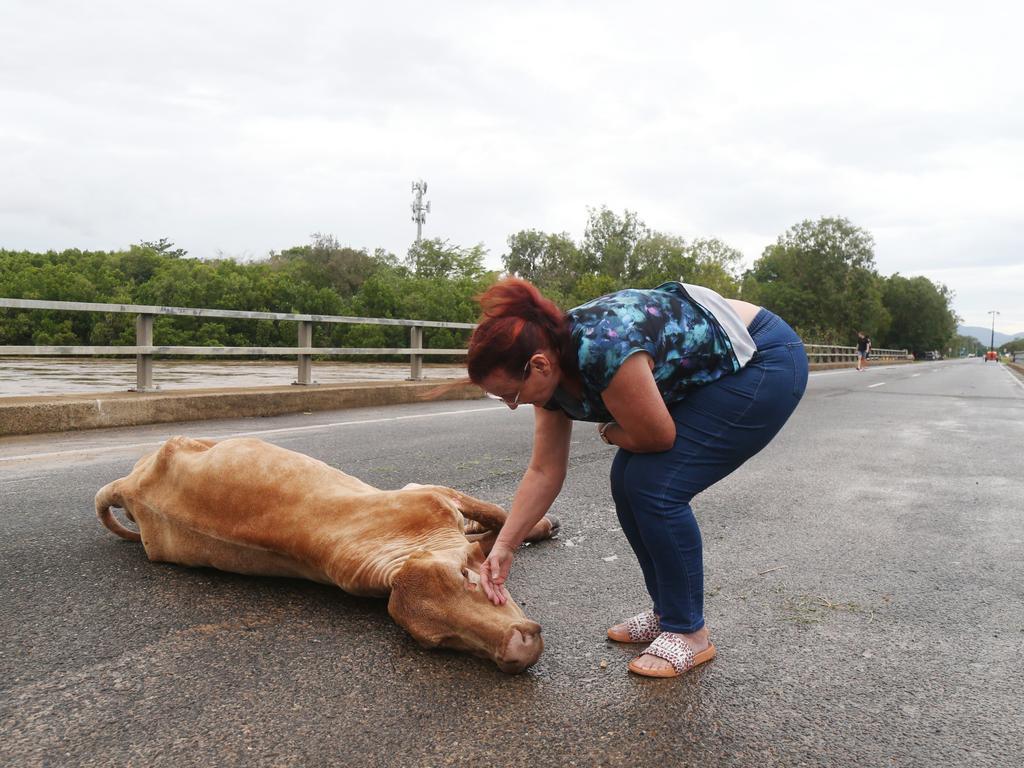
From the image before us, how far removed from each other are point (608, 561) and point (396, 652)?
1377mm

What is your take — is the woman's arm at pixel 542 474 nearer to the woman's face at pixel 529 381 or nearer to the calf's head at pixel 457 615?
the calf's head at pixel 457 615

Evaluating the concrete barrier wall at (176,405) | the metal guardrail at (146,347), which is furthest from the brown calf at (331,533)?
the metal guardrail at (146,347)

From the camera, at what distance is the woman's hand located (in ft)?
8.32

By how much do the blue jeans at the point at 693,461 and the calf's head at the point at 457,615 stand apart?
1.54 feet

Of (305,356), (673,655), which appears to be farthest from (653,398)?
(305,356)

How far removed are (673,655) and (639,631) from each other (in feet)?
0.78

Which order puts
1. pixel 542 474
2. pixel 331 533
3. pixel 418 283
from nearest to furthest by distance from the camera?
pixel 542 474 → pixel 331 533 → pixel 418 283

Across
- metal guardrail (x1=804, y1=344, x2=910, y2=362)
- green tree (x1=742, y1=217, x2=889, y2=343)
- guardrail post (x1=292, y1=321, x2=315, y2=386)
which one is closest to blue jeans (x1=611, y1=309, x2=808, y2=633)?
guardrail post (x1=292, y1=321, x2=315, y2=386)

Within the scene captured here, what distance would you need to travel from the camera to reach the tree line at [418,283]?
68.9ft

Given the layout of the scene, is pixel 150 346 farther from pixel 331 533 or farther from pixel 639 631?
pixel 639 631

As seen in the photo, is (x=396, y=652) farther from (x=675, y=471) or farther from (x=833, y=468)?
(x=833, y=468)

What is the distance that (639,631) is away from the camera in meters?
2.82

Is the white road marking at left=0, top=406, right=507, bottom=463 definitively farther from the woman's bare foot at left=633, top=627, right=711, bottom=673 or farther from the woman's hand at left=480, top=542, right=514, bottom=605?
the woman's bare foot at left=633, top=627, right=711, bottom=673

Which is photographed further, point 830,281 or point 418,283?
point 830,281
